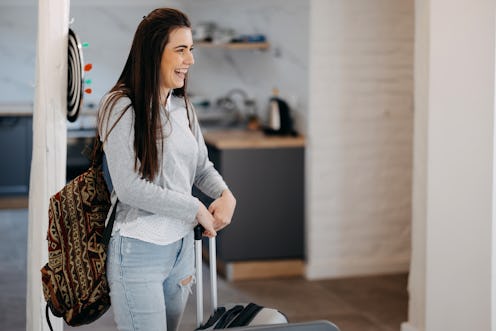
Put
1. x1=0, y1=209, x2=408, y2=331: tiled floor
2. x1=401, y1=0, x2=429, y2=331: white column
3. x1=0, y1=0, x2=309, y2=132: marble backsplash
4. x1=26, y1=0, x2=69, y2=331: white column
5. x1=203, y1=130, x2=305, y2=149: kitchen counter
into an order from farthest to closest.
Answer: x1=0, y1=0, x2=309, y2=132: marble backsplash < x1=203, y1=130, x2=305, y2=149: kitchen counter < x1=0, y1=209, x2=408, y2=331: tiled floor < x1=401, y1=0, x2=429, y2=331: white column < x1=26, y1=0, x2=69, y2=331: white column

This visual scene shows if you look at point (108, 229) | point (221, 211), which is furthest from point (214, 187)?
point (108, 229)

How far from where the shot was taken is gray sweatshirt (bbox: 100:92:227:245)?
2.32m

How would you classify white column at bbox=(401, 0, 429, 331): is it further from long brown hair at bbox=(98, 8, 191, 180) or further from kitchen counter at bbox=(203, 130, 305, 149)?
long brown hair at bbox=(98, 8, 191, 180)

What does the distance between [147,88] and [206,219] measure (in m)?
0.40

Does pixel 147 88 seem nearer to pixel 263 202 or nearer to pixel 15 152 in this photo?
pixel 263 202

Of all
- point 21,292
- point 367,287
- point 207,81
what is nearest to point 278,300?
point 367,287

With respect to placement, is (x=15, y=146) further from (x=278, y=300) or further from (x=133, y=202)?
(x=133, y=202)

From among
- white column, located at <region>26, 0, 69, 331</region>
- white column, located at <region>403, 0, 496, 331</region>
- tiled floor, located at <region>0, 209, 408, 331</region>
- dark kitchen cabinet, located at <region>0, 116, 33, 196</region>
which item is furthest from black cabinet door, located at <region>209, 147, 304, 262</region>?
dark kitchen cabinet, located at <region>0, 116, 33, 196</region>

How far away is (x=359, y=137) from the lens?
5.41 m

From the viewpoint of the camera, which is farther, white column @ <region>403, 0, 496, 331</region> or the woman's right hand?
white column @ <region>403, 0, 496, 331</region>

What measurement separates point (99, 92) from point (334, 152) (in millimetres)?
3230

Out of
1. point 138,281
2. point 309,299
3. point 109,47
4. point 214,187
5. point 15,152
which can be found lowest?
point 309,299

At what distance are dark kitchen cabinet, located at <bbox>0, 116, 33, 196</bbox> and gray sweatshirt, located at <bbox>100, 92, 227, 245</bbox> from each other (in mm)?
5071

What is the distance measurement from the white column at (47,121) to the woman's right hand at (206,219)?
905 mm
